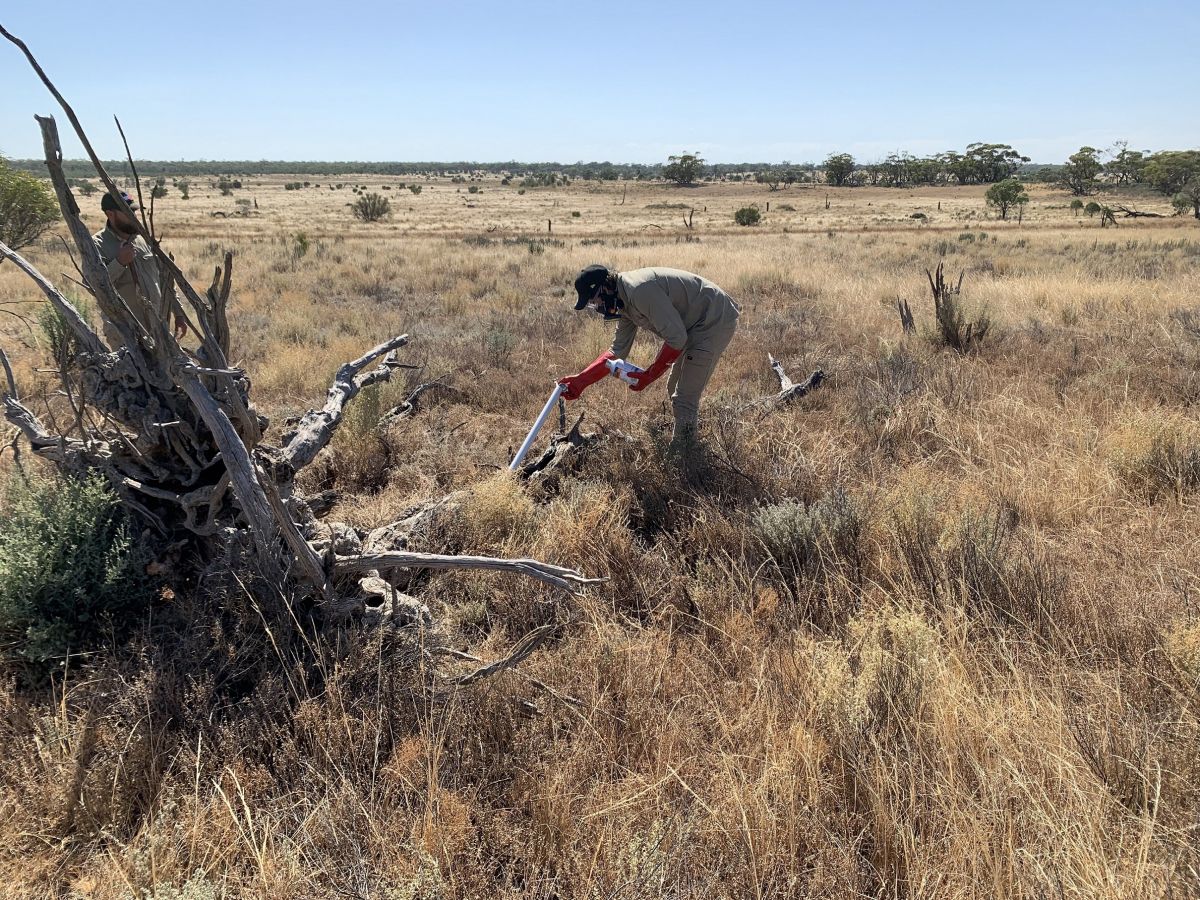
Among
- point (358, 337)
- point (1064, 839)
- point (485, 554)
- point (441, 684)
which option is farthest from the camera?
point (358, 337)

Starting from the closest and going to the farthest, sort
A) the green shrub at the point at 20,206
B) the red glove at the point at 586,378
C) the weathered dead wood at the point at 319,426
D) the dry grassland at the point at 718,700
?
the dry grassland at the point at 718,700
the weathered dead wood at the point at 319,426
the red glove at the point at 586,378
the green shrub at the point at 20,206

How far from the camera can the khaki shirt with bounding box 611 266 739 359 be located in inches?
184

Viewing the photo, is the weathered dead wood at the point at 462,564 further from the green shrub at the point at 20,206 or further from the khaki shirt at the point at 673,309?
the green shrub at the point at 20,206

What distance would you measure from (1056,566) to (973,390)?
3.41 metres

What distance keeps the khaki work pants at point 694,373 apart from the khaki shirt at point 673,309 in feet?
0.06

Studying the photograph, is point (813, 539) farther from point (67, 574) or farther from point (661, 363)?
point (67, 574)

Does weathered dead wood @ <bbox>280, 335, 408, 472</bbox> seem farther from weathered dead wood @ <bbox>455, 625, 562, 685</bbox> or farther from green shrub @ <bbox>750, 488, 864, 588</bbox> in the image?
green shrub @ <bbox>750, 488, 864, 588</bbox>

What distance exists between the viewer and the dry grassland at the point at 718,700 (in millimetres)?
1945

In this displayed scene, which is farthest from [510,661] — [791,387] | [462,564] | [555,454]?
[791,387]

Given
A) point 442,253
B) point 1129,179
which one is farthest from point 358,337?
point 1129,179

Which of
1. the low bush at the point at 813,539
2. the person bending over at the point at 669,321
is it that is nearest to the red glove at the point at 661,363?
the person bending over at the point at 669,321

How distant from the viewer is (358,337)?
360 inches

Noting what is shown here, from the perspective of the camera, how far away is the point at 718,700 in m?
2.62

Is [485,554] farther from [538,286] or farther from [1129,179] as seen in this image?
[1129,179]
